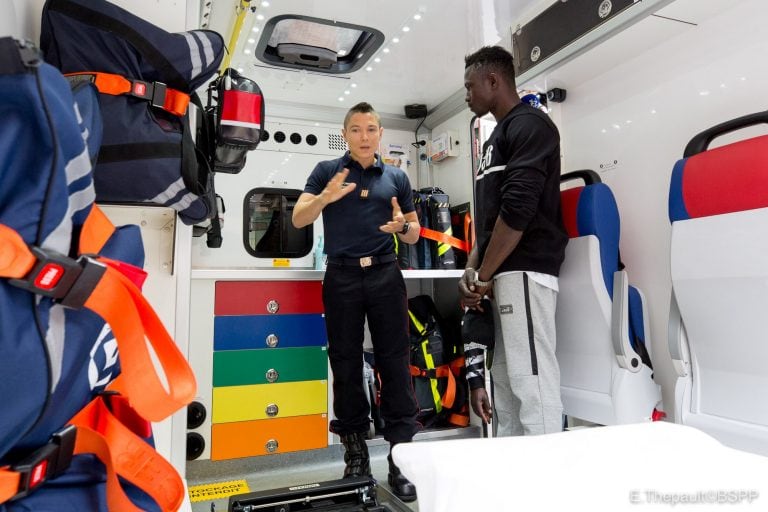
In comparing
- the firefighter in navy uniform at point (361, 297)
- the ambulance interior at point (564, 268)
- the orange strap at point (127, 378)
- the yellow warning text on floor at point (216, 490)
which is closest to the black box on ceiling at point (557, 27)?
the ambulance interior at point (564, 268)

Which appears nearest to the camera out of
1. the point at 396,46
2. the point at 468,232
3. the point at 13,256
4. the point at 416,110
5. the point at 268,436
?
the point at 13,256

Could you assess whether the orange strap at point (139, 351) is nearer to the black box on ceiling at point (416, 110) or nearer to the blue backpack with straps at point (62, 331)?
the blue backpack with straps at point (62, 331)

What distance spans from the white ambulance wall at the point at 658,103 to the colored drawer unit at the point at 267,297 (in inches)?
77.2

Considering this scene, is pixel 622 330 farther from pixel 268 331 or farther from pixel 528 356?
pixel 268 331

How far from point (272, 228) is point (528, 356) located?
2934 mm

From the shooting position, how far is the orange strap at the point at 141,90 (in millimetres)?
1229

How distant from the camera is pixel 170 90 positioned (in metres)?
1.34

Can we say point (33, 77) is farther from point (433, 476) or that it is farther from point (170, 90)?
point (170, 90)

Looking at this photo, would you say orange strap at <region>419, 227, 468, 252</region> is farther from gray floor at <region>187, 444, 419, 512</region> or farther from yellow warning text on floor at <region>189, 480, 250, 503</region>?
yellow warning text on floor at <region>189, 480, 250, 503</region>

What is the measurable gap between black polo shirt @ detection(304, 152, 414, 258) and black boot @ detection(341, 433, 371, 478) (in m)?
1.03

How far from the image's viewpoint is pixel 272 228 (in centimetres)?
444

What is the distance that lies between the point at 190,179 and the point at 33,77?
0.86 meters

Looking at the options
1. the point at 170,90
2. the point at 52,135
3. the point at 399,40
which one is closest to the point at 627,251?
the point at 399,40

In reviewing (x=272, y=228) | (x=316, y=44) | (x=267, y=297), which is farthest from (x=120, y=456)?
(x=272, y=228)
